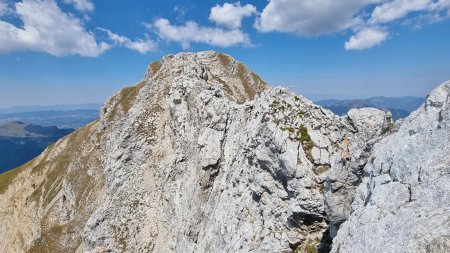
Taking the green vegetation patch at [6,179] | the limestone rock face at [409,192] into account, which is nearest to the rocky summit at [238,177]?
the limestone rock face at [409,192]

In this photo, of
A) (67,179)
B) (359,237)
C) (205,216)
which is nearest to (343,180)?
(359,237)

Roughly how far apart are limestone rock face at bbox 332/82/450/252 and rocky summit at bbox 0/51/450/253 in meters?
0.06

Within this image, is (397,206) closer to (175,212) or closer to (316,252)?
(316,252)

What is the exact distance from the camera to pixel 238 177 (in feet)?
120

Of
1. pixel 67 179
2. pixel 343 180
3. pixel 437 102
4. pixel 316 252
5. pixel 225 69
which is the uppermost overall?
pixel 225 69

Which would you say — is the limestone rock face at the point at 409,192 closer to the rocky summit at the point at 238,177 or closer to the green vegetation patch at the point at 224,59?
the rocky summit at the point at 238,177

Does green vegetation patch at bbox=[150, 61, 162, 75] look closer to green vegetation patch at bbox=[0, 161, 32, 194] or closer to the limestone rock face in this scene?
green vegetation patch at bbox=[0, 161, 32, 194]

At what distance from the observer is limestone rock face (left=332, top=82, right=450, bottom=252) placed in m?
13.9

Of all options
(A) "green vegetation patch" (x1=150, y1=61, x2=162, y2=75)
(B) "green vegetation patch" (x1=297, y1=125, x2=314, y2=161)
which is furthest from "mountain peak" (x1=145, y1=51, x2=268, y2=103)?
(B) "green vegetation patch" (x1=297, y1=125, x2=314, y2=161)

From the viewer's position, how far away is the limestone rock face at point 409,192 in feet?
45.6

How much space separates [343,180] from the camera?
2267 cm

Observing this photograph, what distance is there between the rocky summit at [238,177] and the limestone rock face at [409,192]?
0.21 feet

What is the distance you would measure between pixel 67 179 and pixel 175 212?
40159mm

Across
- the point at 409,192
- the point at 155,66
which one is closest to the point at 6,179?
the point at 155,66
